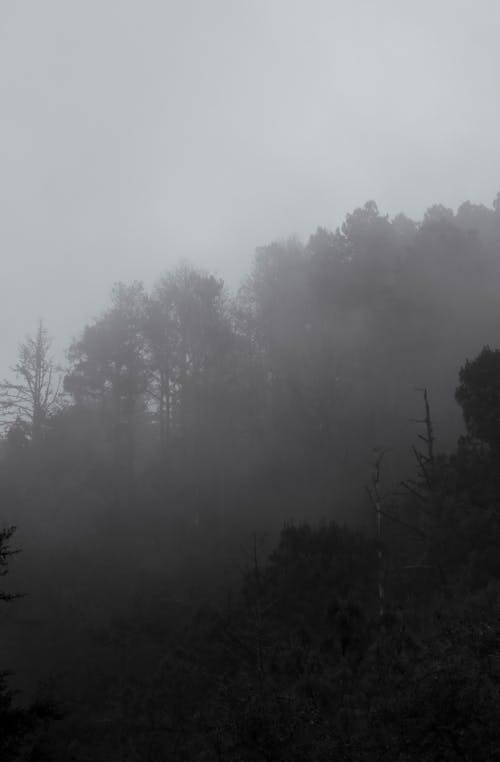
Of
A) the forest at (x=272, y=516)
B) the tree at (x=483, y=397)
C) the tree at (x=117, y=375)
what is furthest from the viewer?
the tree at (x=117, y=375)

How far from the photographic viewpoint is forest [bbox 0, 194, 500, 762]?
12.3m

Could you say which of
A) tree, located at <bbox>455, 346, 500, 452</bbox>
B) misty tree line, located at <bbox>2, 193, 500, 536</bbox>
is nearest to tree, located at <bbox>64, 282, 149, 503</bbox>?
misty tree line, located at <bbox>2, 193, 500, 536</bbox>

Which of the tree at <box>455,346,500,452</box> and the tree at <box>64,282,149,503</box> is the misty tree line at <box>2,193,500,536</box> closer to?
the tree at <box>64,282,149,503</box>

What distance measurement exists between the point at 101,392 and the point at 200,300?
7252 mm

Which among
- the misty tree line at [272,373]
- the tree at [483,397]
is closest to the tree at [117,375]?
the misty tree line at [272,373]

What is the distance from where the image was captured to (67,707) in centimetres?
1747

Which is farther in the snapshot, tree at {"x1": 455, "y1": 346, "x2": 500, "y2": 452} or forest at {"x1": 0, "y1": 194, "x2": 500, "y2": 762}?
tree at {"x1": 455, "y1": 346, "x2": 500, "y2": 452}

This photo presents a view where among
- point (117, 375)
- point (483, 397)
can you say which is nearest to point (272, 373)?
point (117, 375)

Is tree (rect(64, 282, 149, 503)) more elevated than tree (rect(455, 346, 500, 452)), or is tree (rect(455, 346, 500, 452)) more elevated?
tree (rect(64, 282, 149, 503))

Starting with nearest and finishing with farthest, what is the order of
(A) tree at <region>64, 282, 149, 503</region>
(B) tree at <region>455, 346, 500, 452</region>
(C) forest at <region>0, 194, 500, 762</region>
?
(C) forest at <region>0, 194, 500, 762</region> → (B) tree at <region>455, 346, 500, 452</region> → (A) tree at <region>64, 282, 149, 503</region>

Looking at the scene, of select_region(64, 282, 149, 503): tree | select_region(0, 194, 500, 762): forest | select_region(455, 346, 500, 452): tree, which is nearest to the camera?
select_region(0, 194, 500, 762): forest

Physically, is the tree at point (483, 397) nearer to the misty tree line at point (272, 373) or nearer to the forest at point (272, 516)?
the forest at point (272, 516)

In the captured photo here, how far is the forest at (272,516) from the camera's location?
12258mm

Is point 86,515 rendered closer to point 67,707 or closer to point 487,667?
point 67,707
